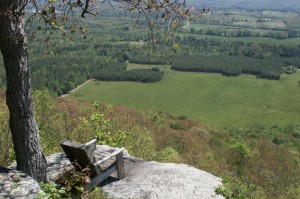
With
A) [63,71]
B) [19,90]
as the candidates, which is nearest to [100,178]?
[19,90]

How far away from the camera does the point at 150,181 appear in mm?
10977

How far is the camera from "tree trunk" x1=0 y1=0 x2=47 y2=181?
8.36m

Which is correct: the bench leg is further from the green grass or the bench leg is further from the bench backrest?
the green grass

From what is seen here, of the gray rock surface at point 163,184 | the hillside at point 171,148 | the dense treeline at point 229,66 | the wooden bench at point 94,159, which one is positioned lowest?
the dense treeline at point 229,66

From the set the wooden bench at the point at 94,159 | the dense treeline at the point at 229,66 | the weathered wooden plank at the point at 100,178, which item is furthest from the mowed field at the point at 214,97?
the weathered wooden plank at the point at 100,178

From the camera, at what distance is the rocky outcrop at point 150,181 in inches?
350

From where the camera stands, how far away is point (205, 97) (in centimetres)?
14288

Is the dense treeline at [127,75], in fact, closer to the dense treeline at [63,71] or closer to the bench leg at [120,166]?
the dense treeline at [63,71]

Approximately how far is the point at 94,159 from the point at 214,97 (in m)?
135

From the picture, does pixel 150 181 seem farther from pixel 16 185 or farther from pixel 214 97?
pixel 214 97

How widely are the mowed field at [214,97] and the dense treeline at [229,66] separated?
4571mm

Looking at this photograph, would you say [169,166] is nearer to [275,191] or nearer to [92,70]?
[275,191]

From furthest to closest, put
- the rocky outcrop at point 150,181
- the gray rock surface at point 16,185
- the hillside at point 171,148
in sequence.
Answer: the hillside at point 171,148
the rocky outcrop at point 150,181
the gray rock surface at point 16,185

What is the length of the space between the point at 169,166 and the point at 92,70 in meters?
154
